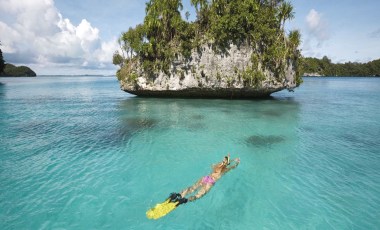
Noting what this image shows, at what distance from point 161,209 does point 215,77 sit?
27.2 metres

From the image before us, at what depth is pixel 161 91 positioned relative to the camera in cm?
3656

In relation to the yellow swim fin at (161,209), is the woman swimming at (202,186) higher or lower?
higher

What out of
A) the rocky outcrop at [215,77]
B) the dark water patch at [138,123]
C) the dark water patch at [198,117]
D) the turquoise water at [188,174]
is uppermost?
the rocky outcrop at [215,77]

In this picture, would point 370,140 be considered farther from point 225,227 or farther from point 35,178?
point 35,178

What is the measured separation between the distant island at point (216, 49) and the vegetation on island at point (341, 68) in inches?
5267

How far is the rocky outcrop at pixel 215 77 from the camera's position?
3303 centimetres

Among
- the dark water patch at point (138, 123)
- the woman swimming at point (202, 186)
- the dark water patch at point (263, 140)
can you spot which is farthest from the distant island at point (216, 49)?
the woman swimming at point (202, 186)

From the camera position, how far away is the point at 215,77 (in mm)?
33656

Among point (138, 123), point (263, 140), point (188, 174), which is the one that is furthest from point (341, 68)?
point (188, 174)

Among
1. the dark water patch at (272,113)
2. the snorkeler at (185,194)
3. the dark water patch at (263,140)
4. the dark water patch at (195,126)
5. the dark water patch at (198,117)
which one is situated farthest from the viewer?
the dark water patch at (272,113)

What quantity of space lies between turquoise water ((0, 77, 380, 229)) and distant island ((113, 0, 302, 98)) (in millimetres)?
13769

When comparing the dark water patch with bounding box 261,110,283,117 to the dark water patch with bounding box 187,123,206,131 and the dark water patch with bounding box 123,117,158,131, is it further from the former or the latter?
the dark water patch with bounding box 123,117,158,131

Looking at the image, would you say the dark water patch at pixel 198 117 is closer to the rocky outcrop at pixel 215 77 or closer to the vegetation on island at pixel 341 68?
the rocky outcrop at pixel 215 77

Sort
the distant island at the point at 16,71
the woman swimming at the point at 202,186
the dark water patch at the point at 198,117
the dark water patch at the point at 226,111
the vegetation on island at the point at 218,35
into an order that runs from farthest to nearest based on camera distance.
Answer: the distant island at the point at 16,71 → the vegetation on island at the point at 218,35 → the dark water patch at the point at 226,111 → the dark water patch at the point at 198,117 → the woman swimming at the point at 202,186
